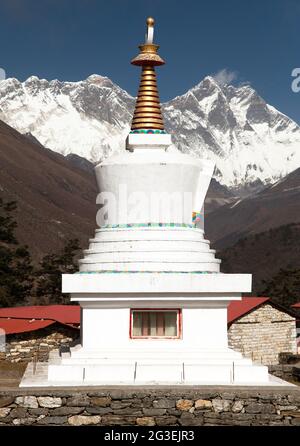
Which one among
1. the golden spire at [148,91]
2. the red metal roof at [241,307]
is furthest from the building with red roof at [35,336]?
the golden spire at [148,91]

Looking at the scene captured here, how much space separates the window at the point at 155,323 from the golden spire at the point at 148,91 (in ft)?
13.5

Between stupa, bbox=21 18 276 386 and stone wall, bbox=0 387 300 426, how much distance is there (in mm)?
636

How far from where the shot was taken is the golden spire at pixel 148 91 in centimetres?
1681

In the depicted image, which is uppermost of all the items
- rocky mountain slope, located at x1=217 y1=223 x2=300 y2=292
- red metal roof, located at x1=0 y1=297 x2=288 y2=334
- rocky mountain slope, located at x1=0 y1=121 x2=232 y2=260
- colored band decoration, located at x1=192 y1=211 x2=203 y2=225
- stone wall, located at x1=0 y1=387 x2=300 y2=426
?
rocky mountain slope, located at x1=0 y1=121 x2=232 y2=260

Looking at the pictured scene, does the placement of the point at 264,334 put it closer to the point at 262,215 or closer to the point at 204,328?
the point at 204,328

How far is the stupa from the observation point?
14508 millimetres

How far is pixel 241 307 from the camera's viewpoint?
23.4m

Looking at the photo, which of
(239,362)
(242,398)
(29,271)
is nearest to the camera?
(242,398)

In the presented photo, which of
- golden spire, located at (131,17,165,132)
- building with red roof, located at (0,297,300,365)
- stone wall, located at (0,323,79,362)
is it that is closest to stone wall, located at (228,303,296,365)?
building with red roof, located at (0,297,300,365)

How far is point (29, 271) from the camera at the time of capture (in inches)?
1378

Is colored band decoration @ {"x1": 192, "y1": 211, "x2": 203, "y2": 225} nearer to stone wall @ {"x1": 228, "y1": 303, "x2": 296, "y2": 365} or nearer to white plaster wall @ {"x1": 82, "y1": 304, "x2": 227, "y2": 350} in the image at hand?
white plaster wall @ {"x1": 82, "y1": 304, "x2": 227, "y2": 350}
